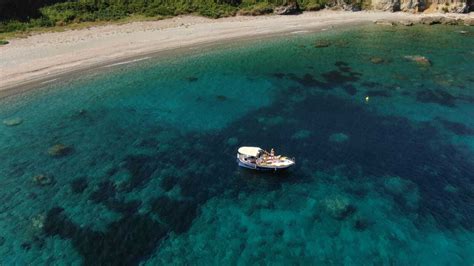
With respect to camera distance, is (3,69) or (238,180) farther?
(3,69)

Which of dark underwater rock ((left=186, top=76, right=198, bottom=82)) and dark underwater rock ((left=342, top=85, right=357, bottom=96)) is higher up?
dark underwater rock ((left=186, top=76, right=198, bottom=82))

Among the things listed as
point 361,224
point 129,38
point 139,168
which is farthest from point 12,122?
point 361,224

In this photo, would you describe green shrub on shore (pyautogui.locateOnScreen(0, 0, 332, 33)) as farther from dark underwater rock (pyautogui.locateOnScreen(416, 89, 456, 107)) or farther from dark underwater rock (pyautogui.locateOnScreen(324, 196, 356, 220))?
dark underwater rock (pyautogui.locateOnScreen(324, 196, 356, 220))

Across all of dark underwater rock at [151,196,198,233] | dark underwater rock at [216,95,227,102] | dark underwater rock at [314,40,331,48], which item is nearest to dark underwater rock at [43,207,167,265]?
dark underwater rock at [151,196,198,233]

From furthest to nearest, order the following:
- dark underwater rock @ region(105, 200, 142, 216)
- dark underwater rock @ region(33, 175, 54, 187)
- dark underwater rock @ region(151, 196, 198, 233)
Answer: dark underwater rock @ region(33, 175, 54, 187) < dark underwater rock @ region(105, 200, 142, 216) < dark underwater rock @ region(151, 196, 198, 233)

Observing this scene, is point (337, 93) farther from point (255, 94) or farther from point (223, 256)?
point (223, 256)

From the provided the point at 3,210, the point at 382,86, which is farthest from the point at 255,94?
the point at 3,210
